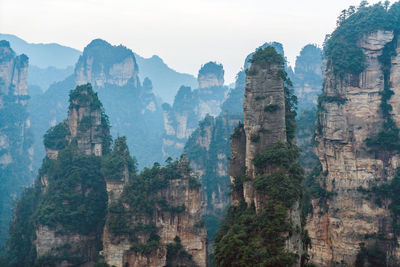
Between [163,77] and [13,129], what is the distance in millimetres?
105843

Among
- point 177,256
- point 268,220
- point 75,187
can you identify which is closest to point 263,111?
point 268,220

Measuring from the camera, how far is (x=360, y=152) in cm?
3281

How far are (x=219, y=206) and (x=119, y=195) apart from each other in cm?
3337

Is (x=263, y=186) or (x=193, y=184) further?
(x=193, y=184)

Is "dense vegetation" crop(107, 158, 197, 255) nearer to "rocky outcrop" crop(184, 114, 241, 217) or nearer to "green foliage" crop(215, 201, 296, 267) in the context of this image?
"green foliage" crop(215, 201, 296, 267)

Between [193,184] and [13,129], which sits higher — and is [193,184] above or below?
below

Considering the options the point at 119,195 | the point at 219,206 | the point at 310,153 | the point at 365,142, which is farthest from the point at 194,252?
the point at 219,206

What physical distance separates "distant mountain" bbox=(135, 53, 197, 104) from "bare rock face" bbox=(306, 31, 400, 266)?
141 metres

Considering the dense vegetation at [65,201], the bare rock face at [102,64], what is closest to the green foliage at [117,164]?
the dense vegetation at [65,201]

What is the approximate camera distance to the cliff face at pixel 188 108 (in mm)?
105688

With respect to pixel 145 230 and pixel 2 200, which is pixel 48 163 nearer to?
pixel 145 230

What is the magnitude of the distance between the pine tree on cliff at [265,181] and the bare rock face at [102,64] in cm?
8477

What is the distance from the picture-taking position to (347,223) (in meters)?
32.7

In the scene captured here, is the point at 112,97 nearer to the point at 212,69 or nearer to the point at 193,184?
the point at 212,69
